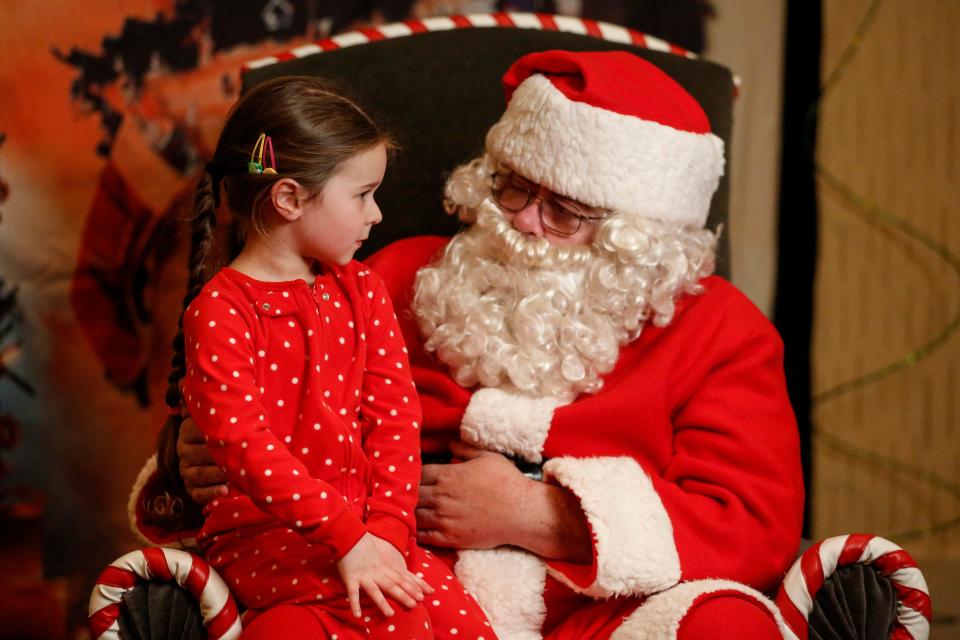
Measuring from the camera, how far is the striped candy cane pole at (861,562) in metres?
1.38

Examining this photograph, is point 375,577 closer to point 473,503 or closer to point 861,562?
point 473,503

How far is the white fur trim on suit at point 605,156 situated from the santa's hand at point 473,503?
0.50 metres

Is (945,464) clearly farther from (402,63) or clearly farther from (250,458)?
(250,458)

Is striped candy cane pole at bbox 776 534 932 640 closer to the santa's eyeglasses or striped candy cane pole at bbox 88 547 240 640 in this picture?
the santa's eyeglasses

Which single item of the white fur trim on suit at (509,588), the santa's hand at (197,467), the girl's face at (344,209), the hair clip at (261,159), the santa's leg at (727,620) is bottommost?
the white fur trim on suit at (509,588)

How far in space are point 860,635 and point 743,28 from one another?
66.6 inches

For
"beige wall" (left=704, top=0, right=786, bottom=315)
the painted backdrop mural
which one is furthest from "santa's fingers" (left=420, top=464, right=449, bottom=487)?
"beige wall" (left=704, top=0, right=786, bottom=315)

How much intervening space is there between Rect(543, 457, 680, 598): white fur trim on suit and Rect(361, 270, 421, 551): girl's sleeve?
0.28 meters

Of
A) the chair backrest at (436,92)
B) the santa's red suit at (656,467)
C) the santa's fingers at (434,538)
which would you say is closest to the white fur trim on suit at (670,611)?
the santa's red suit at (656,467)

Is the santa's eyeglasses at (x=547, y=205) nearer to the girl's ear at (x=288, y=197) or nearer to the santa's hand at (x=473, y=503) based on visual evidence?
the santa's hand at (x=473, y=503)

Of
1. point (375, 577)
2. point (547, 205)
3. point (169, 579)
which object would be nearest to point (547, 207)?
point (547, 205)

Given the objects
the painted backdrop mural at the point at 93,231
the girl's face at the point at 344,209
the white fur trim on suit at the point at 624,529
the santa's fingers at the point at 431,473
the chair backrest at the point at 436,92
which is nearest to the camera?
the girl's face at the point at 344,209

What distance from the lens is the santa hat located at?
1.65m

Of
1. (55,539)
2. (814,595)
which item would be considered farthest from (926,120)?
(55,539)
